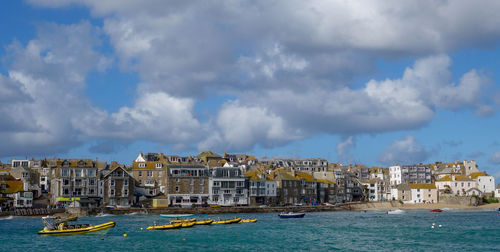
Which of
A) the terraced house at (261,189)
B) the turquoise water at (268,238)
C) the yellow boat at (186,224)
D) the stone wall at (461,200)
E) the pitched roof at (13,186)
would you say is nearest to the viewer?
the turquoise water at (268,238)

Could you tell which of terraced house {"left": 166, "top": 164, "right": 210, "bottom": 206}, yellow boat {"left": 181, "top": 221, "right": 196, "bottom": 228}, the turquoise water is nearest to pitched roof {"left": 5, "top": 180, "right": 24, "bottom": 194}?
terraced house {"left": 166, "top": 164, "right": 210, "bottom": 206}

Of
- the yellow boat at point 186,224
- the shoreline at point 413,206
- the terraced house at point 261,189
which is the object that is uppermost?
the terraced house at point 261,189

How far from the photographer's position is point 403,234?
8431cm

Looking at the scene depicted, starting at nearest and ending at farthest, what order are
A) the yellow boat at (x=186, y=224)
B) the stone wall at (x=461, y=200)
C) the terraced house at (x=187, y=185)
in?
1. the yellow boat at (x=186, y=224)
2. the terraced house at (x=187, y=185)
3. the stone wall at (x=461, y=200)

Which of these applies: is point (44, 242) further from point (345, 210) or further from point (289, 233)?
point (345, 210)

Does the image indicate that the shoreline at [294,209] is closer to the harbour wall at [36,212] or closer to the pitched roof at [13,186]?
the harbour wall at [36,212]

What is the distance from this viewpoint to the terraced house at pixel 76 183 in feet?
445

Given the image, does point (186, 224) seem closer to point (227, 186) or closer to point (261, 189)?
point (227, 186)

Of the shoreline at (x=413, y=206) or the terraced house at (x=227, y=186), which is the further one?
the shoreline at (x=413, y=206)

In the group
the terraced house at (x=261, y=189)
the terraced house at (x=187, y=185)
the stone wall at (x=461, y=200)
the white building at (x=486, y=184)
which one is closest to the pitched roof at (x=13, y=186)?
the terraced house at (x=187, y=185)

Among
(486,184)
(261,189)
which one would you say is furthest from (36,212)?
(486,184)

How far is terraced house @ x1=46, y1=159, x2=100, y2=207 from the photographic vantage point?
136 meters

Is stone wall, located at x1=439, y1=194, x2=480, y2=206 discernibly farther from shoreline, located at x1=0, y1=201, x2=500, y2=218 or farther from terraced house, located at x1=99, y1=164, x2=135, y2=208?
terraced house, located at x1=99, y1=164, x2=135, y2=208

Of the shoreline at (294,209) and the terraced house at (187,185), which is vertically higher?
the terraced house at (187,185)
